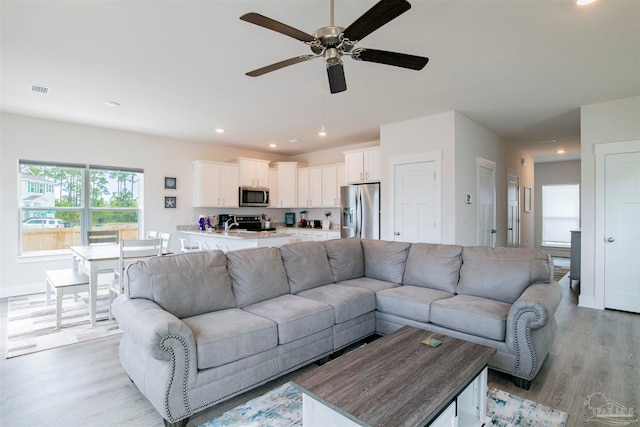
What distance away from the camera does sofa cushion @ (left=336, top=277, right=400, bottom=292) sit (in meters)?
3.25

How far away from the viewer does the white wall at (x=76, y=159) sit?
15.1 feet

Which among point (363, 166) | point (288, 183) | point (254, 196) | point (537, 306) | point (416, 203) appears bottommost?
point (537, 306)

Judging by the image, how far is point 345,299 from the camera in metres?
2.81

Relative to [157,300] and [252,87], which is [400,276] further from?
[252,87]

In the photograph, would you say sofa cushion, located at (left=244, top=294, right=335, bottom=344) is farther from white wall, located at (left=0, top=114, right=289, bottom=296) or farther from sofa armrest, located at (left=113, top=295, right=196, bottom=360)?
white wall, located at (left=0, top=114, right=289, bottom=296)

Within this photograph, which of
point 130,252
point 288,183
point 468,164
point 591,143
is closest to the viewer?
point 130,252

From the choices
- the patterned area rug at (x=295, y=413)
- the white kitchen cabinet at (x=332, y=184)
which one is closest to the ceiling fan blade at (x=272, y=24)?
the patterned area rug at (x=295, y=413)

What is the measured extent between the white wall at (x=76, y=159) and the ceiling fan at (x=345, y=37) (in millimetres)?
4445

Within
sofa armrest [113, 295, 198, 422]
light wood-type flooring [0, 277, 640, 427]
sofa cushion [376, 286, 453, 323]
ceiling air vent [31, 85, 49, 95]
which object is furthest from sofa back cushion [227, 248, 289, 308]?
ceiling air vent [31, 85, 49, 95]

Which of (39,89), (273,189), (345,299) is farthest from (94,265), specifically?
(273,189)

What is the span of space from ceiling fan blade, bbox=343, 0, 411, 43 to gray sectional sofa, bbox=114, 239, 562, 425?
77.3 inches

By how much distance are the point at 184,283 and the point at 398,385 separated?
167 cm

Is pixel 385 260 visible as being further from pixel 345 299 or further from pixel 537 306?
pixel 537 306

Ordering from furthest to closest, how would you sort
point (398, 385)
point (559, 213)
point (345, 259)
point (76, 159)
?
point (559, 213) < point (76, 159) < point (345, 259) < point (398, 385)
